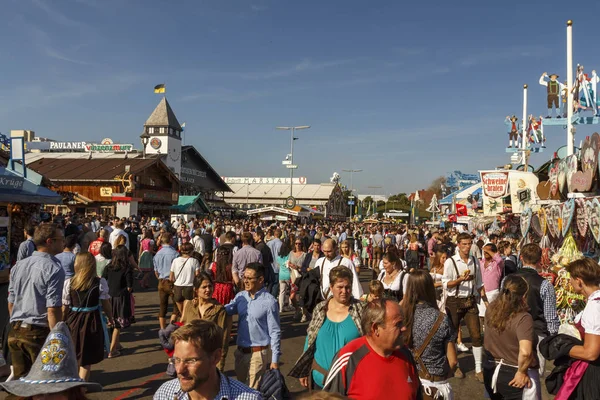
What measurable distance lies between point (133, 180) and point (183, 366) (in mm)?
32294

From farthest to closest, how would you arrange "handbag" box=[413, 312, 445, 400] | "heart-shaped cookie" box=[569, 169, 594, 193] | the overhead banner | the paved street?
1. the overhead banner
2. "heart-shaped cookie" box=[569, 169, 594, 193]
3. the paved street
4. "handbag" box=[413, 312, 445, 400]

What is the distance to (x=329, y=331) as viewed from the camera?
3.84 m

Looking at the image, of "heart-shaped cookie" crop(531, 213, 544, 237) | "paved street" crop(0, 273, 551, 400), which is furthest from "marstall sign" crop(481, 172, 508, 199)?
"paved street" crop(0, 273, 551, 400)

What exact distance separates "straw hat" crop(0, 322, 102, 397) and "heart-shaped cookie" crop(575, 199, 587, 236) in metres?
9.36

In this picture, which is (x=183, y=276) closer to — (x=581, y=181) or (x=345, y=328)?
(x=345, y=328)

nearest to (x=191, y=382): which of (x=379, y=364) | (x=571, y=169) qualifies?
(x=379, y=364)

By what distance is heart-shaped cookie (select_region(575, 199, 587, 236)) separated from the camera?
9.03m

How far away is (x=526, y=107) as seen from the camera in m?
22.4

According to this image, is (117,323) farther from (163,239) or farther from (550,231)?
(550,231)

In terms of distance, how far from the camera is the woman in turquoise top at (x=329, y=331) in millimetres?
3727

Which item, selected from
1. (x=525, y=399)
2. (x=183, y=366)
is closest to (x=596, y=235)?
(x=525, y=399)

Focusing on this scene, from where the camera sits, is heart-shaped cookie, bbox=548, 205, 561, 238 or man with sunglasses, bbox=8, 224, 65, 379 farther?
heart-shaped cookie, bbox=548, 205, 561, 238

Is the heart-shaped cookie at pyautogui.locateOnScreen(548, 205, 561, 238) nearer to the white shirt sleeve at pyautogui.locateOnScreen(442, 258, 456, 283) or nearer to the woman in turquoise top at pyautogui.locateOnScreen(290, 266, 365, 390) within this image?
the white shirt sleeve at pyautogui.locateOnScreen(442, 258, 456, 283)

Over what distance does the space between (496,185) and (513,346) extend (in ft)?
55.3
